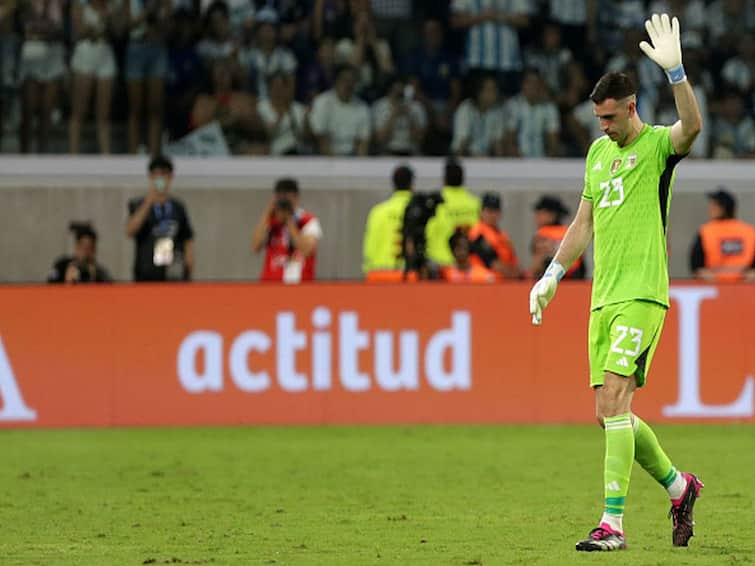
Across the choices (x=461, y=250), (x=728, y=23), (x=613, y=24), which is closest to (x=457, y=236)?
(x=461, y=250)

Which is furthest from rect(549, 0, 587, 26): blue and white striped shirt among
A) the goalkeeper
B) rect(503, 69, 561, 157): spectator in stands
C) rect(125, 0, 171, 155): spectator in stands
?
the goalkeeper

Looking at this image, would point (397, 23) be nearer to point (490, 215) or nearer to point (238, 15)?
point (238, 15)

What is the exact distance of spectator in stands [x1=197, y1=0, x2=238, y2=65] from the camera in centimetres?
2006

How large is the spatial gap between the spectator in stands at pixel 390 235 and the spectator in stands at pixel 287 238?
0.59 m

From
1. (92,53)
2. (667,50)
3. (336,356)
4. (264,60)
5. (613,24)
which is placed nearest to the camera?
(667,50)

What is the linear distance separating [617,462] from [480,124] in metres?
12.8

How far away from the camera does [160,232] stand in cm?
1706

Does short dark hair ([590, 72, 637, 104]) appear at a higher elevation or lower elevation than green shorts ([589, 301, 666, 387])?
higher

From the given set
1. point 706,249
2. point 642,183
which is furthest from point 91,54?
point 642,183

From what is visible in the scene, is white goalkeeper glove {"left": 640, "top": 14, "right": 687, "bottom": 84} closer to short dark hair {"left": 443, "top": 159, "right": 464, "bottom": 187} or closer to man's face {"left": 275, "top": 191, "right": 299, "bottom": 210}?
short dark hair {"left": 443, "top": 159, "right": 464, "bottom": 187}

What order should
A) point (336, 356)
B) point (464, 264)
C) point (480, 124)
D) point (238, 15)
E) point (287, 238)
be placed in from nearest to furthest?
1. point (336, 356)
2. point (464, 264)
3. point (287, 238)
4. point (238, 15)
5. point (480, 124)

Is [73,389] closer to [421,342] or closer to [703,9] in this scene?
[421,342]

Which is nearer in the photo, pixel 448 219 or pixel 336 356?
pixel 336 356

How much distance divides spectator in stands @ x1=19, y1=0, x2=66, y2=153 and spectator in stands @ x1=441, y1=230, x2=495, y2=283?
5655 mm
